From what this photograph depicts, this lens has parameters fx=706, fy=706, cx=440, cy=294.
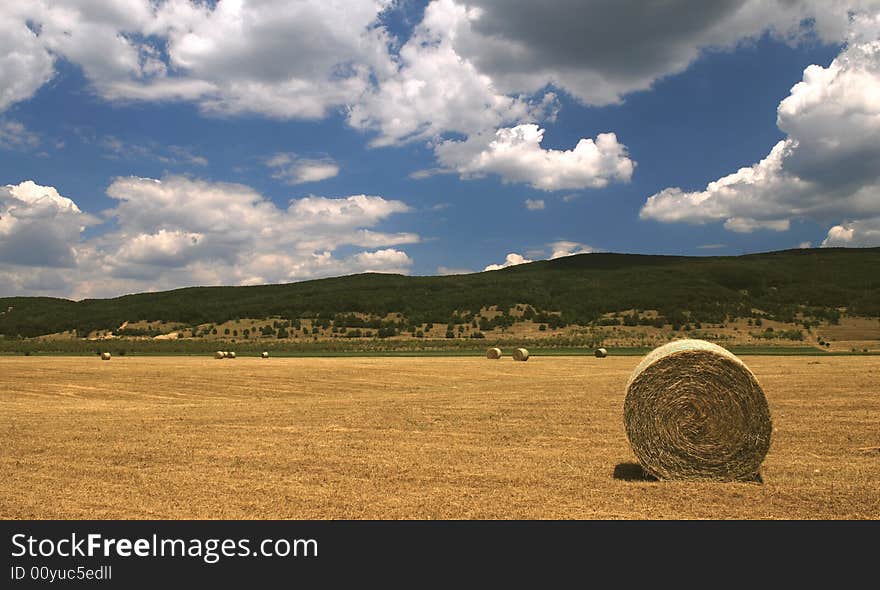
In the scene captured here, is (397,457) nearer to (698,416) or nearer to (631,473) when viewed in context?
(631,473)

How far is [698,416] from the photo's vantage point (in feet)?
37.0

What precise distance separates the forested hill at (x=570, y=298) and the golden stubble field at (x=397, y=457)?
7292 centimetres

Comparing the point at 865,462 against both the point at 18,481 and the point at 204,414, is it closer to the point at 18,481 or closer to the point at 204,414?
the point at 18,481

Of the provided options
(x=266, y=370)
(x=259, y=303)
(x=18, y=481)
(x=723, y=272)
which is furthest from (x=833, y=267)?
(x=18, y=481)

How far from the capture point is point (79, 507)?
9.23 m

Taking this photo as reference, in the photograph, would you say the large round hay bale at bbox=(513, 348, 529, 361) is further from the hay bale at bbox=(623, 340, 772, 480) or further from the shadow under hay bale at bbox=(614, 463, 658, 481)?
the hay bale at bbox=(623, 340, 772, 480)

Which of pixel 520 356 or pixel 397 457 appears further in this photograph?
pixel 520 356

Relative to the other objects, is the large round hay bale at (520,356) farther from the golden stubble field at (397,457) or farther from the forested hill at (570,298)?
the forested hill at (570,298)

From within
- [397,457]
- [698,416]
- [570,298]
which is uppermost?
[570,298]

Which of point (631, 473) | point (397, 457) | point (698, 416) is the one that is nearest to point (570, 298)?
point (397, 457)

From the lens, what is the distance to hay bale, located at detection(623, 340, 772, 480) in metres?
10.9

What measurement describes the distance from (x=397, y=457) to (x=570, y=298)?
103254mm

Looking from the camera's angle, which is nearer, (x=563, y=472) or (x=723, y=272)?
(x=563, y=472)

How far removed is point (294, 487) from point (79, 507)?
281 centimetres
